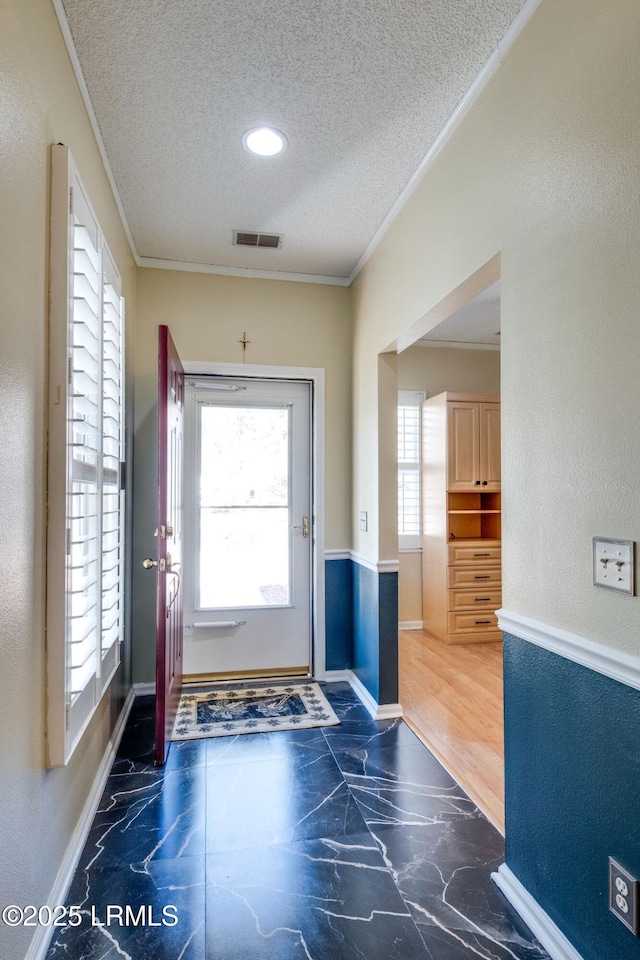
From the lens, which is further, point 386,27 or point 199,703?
point 199,703

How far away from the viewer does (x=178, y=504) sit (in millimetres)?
2961

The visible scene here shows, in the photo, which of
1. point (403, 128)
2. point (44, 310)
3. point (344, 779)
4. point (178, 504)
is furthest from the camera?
point (178, 504)

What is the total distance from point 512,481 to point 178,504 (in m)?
1.91

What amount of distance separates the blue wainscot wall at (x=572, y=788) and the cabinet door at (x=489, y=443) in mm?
→ 3072

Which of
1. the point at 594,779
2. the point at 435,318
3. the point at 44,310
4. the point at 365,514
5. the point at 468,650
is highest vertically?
the point at 435,318

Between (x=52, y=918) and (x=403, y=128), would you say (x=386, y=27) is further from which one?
(x=52, y=918)

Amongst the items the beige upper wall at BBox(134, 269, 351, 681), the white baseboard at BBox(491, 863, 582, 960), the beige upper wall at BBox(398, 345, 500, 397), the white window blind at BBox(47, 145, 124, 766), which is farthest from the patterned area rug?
the beige upper wall at BBox(398, 345, 500, 397)

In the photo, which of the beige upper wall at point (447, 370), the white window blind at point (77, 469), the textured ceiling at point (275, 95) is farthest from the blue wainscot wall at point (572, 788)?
the beige upper wall at point (447, 370)

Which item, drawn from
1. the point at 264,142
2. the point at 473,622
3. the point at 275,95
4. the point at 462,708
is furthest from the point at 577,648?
the point at 473,622

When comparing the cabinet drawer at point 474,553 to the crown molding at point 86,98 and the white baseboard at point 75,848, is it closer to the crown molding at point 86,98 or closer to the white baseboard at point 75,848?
the white baseboard at point 75,848

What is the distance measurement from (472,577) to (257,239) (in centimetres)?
316

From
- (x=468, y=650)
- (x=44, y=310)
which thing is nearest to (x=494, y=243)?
(x=44, y=310)

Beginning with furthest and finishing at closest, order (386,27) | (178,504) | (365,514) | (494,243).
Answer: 1. (365,514)
2. (178,504)
3. (494,243)
4. (386,27)

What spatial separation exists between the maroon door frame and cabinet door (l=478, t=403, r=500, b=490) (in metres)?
2.80
